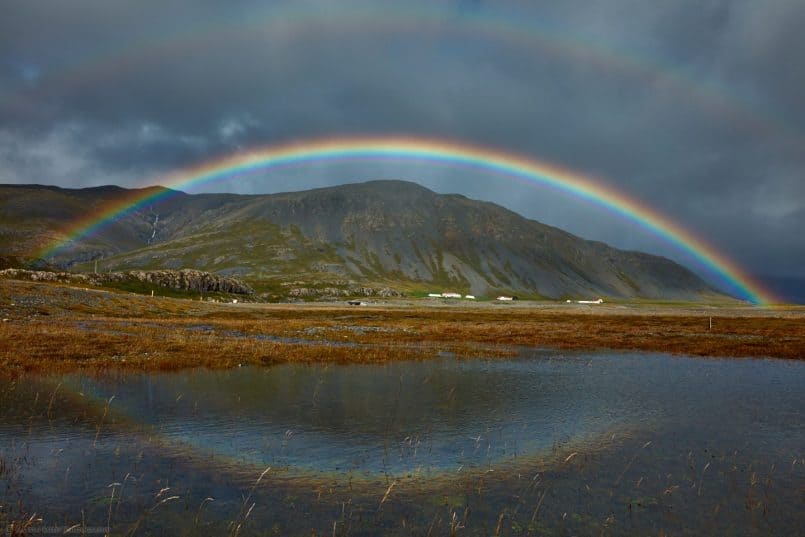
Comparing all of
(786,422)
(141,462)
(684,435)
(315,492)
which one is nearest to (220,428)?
(141,462)

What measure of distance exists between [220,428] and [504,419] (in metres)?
11.4

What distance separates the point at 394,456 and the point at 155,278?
156 meters

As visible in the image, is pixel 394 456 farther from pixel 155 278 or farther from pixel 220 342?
pixel 155 278

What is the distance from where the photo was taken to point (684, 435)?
19141mm

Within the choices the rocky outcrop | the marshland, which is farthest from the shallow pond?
the rocky outcrop

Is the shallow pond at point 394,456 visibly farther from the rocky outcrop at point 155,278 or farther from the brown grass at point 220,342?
the rocky outcrop at point 155,278

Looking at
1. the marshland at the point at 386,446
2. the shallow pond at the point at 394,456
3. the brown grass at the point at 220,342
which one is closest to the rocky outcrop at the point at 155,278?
the brown grass at the point at 220,342

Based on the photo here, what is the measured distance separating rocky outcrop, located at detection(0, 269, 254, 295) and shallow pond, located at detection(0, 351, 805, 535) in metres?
103

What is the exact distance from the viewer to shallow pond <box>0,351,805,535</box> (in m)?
11.8

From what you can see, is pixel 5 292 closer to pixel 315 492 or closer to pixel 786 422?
pixel 315 492

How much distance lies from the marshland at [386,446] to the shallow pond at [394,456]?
8cm

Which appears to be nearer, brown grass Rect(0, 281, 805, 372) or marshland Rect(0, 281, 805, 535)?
marshland Rect(0, 281, 805, 535)

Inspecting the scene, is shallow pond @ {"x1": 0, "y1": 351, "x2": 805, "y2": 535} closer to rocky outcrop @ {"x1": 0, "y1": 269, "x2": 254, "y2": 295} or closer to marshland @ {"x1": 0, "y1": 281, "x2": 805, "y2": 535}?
marshland @ {"x1": 0, "y1": 281, "x2": 805, "y2": 535}

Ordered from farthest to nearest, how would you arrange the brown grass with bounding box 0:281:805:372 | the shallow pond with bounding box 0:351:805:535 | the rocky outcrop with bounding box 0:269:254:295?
the rocky outcrop with bounding box 0:269:254:295 < the brown grass with bounding box 0:281:805:372 < the shallow pond with bounding box 0:351:805:535
